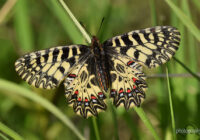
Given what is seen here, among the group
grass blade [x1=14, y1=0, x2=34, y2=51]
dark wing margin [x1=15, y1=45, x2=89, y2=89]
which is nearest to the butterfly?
dark wing margin [x1=15, y1=45, x2=89, y2=89]

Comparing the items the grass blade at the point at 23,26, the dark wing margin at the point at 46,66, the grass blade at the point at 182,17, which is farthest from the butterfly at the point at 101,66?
the grass blade at the point at 23,26

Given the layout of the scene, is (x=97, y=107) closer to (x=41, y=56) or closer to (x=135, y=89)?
(x=135, y=89)

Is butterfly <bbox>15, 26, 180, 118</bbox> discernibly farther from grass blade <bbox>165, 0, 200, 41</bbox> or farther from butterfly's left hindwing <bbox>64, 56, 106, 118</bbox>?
grass blade <bbox>165, 0, 200, 41</bbox>

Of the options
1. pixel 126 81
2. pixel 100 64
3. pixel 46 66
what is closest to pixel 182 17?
pixel 126 81

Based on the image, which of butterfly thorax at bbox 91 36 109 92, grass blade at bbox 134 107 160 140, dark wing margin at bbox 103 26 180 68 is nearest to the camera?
grass blade at bbox 134 107 160 140

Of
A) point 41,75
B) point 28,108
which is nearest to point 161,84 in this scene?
point 41,75

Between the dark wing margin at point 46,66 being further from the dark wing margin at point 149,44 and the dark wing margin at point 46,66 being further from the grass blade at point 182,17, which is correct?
the grass blade at point 182,17

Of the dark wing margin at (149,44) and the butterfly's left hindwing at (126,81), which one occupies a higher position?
the dark wing margin at (149,44)
